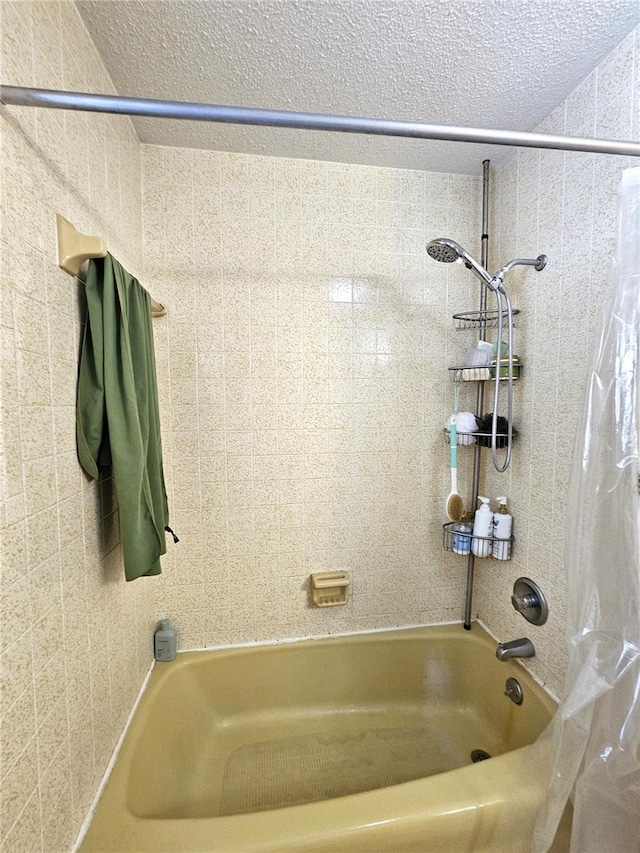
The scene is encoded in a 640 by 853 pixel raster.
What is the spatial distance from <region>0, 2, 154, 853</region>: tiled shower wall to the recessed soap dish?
70cm

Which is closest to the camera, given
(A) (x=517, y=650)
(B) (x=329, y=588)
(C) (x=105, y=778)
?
(C) (x=105, y=778)

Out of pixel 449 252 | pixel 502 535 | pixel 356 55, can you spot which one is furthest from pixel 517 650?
pixel 356 55

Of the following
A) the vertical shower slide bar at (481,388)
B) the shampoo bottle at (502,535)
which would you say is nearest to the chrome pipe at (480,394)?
the vertical shower slide bar at (481,388)

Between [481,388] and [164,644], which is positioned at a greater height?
[481,388]

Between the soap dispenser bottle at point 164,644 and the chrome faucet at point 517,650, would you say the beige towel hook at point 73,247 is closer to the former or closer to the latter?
the soap dispenser bottle at point 164,644

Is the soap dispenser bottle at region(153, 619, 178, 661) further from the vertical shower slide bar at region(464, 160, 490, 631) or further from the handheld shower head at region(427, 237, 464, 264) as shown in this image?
the handheld shower head at region(427, 237, 464, 264)

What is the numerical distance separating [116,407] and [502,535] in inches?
51.3

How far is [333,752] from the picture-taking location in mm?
1322

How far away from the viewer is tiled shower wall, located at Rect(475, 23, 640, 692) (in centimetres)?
97

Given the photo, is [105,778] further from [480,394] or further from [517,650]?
[480,394]

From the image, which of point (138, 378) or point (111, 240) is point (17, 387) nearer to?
point (138, 378)

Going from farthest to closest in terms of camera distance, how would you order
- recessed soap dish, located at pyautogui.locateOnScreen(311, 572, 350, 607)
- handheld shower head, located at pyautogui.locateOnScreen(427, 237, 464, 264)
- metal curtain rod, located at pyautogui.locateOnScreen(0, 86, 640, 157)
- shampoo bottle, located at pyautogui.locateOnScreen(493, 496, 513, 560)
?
recessed soap dish, located at pyautogui.locateOnScreen(311, 572, 350, 607) < shampoo bottle, located at pyautogui.locateOnScreen(493, 496, 513, 560) < handheld shower head, located at pyautogui.locateOnScreen(427, 237, 464, 264) < metal curtain rod, located at pyautogui.locateOnScreen(0, 86, 640, 157)

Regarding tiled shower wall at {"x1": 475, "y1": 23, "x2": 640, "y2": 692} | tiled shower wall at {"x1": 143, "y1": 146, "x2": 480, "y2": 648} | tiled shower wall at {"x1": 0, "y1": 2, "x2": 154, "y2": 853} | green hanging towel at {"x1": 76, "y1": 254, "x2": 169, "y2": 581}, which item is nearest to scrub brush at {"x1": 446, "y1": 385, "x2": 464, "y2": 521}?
tiled shower wall at {"x1": 143, "y1": 146, "x2": 480, "y2": 648}

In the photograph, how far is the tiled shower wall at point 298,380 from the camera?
134 cm
